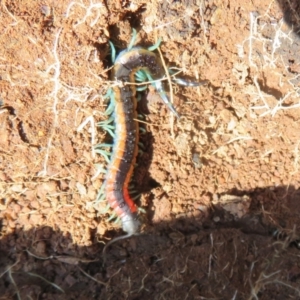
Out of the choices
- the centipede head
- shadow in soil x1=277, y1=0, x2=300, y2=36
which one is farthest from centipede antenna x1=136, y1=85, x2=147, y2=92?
shadow in soil x1=277, y1=0, x2=300, y2=36

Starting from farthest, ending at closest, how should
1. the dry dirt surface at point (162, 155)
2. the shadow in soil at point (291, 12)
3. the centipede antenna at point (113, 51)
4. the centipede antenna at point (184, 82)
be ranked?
the centipede antenna at point (184, 82)
the shadow in soil at point (291, 12)
the centipede antenna at point (113, 51)
the dry dirt surface at point (162, 155)

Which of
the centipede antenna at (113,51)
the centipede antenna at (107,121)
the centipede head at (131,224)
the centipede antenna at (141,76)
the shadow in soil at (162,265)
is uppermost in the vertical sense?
the centipede antenna at (113,51)

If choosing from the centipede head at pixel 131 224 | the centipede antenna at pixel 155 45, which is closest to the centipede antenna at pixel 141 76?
the centipede antenna at pixel 155 45

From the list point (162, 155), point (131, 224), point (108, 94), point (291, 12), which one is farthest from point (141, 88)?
point (291, 12)

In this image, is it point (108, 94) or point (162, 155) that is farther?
point (162, 155)

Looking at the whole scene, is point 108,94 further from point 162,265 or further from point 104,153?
point 162,265

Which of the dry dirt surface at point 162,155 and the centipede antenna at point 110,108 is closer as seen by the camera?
the dry dirt surface at point 162,155

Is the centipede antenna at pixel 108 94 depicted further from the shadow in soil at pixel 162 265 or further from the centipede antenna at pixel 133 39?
the shadow in soil at pixel 162 265
